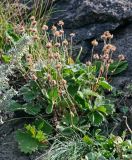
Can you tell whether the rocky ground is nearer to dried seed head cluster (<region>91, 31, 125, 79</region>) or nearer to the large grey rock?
the large grey rock

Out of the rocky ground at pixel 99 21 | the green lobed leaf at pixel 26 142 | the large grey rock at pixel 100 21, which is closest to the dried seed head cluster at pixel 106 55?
the rocky ground at pixel 99 21

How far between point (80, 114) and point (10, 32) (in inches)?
48.9

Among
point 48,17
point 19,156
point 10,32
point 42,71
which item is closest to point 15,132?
point 19,156

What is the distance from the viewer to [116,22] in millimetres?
4738

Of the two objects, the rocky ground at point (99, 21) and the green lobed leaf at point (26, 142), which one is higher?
the rocky ground at point (99, 21)

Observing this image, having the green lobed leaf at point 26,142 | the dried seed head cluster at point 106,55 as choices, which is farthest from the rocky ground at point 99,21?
the green lobed leaf at point 26,142

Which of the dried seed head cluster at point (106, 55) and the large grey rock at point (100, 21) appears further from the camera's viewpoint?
the large grey rock at point (100, 21)

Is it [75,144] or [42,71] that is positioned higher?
[42,71]

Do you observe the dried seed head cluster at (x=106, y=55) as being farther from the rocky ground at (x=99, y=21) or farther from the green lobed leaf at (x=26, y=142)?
the green lobed leaf at (x=26, y=142)

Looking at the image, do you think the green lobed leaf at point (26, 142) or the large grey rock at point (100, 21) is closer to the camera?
the green lobed leaf at point (26, 142)

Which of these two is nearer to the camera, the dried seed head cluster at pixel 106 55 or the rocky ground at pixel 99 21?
the dried seed head cluster at pixel 106 55

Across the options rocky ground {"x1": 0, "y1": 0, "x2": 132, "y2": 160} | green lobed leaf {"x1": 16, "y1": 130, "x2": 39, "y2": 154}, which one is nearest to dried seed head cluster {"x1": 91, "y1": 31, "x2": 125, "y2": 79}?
rocky ground {"x1": 0, "y1": 0, "x2": 132, "y2": 160}

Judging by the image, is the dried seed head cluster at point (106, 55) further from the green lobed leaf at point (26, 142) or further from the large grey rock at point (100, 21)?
the green lobed leaf at point (26, 142)

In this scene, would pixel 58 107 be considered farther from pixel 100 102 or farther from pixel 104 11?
pixel 104 11
